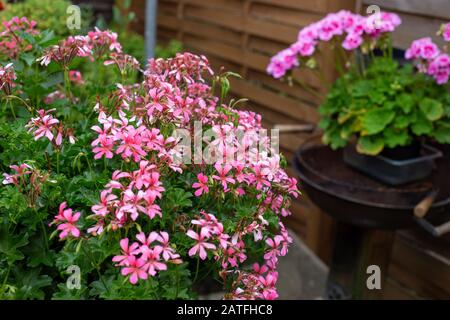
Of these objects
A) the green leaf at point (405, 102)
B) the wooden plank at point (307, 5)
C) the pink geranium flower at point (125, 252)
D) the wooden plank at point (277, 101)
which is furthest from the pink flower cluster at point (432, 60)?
the pink geranium flower at point (125, 252)

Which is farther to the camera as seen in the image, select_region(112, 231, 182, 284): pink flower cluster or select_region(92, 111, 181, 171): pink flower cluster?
select_region(92, 111, 181, 171): pink flower cluster

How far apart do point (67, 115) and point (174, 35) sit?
2.41 metres

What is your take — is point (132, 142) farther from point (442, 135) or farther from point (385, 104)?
point (442, 135)

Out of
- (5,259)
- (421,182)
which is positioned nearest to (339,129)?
(421,182)

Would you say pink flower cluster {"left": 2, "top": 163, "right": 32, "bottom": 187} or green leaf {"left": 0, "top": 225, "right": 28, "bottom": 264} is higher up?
pink flower cluster {"left": 2, "top": 163, "right": 32, "bottom": 187}

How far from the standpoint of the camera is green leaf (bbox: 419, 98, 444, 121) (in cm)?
182

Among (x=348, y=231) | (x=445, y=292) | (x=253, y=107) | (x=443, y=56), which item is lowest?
(x=445, y=292)

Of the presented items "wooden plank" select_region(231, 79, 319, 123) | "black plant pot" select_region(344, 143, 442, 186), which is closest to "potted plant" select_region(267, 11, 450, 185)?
"black plant pot" select_region(344, 143, 442, 186)

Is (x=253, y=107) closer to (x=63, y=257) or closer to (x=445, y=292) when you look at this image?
(x=445, y=292)

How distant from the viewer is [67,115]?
140 cm

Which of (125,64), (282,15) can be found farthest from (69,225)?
(282,15)

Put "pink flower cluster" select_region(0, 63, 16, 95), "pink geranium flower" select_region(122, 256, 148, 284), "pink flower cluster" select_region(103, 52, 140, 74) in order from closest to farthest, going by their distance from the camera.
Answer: "pink geranium flower" select_region(122, 256, 148, 284) → "pink flower cluster" select_region(0, 63, 16, 95) → "pink flower cluster" select_region(103, 52, 140, 74)

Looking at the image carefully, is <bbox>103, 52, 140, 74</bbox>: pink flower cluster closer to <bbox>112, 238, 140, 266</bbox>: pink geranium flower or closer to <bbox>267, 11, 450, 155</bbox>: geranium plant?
<bbox>112, 238, 140, 266</bbox>: pink geranium flower

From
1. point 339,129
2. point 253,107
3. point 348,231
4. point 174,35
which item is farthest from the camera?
point 174,35
